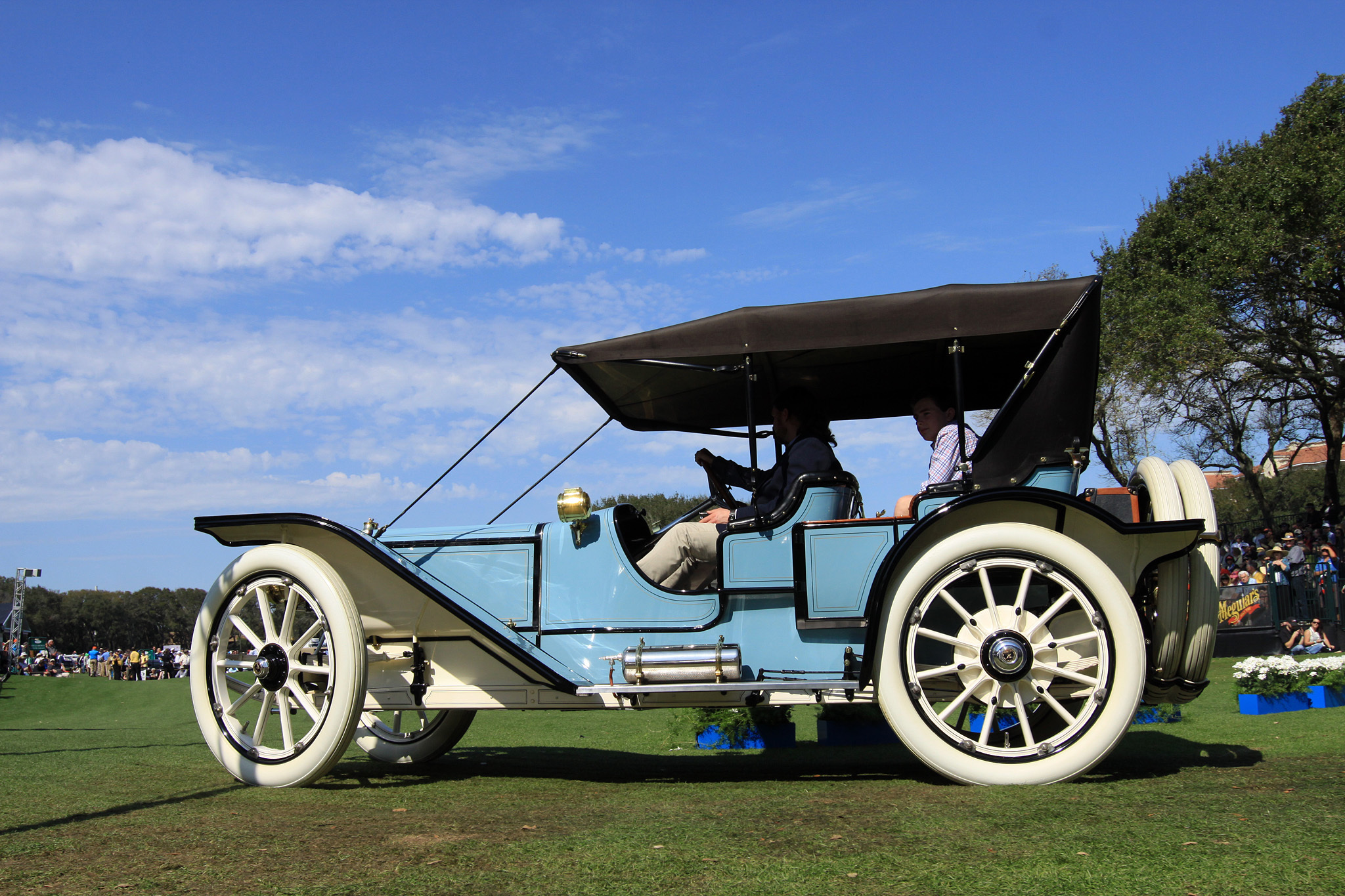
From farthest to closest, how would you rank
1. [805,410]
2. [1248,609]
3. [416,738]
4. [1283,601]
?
[1248,609]
[1283,601]
[416,738]
[805,410]

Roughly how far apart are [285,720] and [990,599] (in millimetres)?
3381

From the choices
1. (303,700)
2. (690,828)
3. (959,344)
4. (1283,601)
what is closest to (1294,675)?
(959,344)

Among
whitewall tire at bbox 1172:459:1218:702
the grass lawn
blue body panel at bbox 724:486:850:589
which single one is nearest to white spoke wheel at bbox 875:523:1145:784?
the grass lawn

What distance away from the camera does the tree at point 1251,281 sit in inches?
747

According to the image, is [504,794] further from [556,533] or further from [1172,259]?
[1172,259]

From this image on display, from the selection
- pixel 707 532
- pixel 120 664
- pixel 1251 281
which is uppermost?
pixel 1251 281

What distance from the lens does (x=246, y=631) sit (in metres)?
4.77

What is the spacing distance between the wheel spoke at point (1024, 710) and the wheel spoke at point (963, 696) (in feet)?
0.46

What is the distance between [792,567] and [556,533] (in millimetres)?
1340

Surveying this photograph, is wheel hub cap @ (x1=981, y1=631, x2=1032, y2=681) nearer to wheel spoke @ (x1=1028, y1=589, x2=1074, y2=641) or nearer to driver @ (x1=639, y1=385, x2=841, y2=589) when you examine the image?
wheel spoke @ (x1=1028, y1=589, x2=1074, y2=641)

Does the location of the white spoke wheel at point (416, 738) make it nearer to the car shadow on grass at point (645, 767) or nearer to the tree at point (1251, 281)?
the car shadow on grass at point (645, 767)

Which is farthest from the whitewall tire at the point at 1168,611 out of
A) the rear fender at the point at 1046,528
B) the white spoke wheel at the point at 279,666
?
the white spoke wheel at the point at 279,666

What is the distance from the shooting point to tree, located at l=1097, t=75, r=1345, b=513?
62.3 feet

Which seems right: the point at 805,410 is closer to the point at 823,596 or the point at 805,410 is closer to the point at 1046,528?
the point at 823,596
